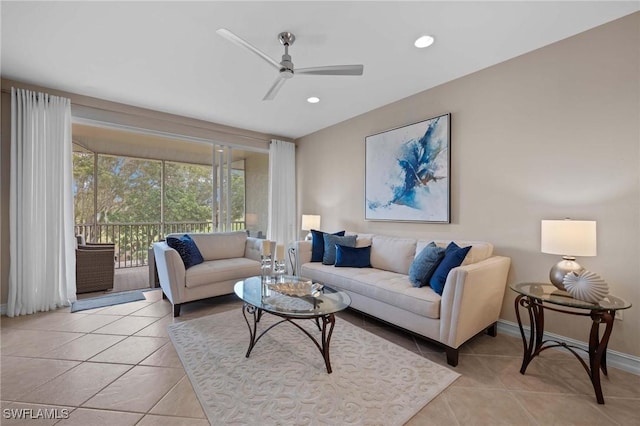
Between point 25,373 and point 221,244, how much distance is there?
2229 millimetres

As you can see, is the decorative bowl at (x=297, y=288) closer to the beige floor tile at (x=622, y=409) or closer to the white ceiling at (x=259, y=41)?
the beige floor tile at (x=622, y=409)

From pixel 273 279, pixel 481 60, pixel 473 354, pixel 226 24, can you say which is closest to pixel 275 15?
pixel 226 24

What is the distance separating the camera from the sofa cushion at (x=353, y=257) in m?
3.34

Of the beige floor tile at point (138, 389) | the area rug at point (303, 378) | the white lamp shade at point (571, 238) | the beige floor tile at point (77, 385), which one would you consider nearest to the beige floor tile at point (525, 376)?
the area rug at point (303, 378)

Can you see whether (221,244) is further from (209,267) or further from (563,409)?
(563,409)

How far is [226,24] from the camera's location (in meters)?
2.16

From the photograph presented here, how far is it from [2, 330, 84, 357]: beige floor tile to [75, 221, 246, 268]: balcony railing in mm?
2811

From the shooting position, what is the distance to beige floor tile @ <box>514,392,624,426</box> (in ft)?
5.16

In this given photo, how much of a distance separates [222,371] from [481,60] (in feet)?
11.5

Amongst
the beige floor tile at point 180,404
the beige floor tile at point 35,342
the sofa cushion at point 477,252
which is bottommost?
the beige floor tile at point 180,404

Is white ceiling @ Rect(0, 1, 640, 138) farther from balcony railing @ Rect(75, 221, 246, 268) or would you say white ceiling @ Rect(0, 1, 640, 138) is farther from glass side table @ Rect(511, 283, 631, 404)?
balcony railing @ Rect(75, 221, 246, 268)

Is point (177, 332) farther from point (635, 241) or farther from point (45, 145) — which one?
point (635, 241)

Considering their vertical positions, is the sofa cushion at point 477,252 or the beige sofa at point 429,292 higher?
the sofa cushion at point 477,252

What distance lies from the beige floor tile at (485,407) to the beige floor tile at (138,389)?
1.83 metres
